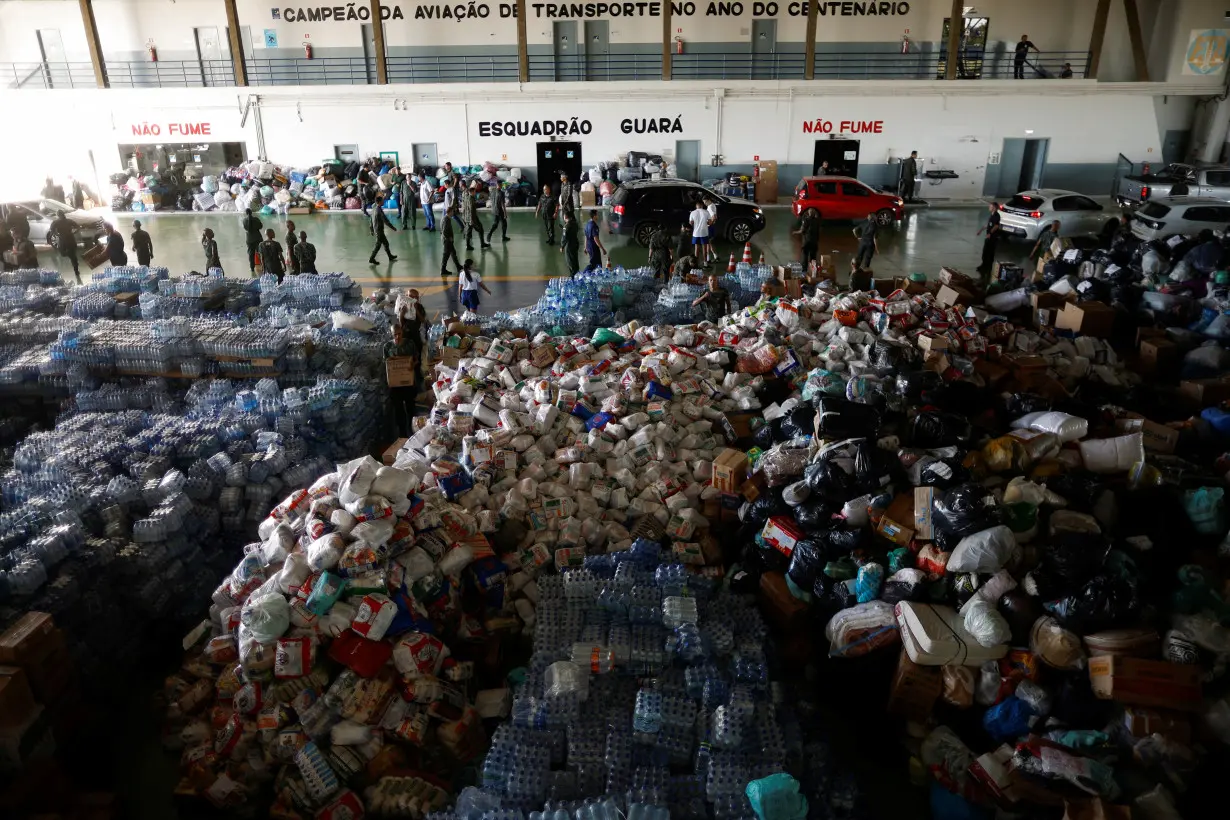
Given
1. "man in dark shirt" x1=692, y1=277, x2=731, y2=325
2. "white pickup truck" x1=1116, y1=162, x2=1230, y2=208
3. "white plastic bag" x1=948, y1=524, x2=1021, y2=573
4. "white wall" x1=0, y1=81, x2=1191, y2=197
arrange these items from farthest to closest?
"white wall" x1=0, y1=81, x2=1191, y2=197
"white pickup truck" x1=1116, y1=162, x2=1230, y2=208
"man in dark shirt" x1=692, y1=277, x2=731, y2=325
"white plastic bag" x1=948, y1=524, x2=1021, y2=573

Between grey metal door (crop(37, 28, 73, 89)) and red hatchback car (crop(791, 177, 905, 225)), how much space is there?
2197 centimetres

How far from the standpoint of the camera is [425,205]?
1862cm

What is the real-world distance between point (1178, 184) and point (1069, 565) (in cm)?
1793

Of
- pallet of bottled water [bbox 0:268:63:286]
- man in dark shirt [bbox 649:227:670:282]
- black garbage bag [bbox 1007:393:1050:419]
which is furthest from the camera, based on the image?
man in dark shirt [bbox 649:227:670:282]

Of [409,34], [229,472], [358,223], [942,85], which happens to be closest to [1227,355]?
[229,472]

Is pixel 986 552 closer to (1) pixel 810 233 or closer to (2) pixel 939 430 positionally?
(2) pixel 939 430

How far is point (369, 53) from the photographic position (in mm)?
23562

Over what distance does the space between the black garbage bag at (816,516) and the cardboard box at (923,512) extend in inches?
23.7

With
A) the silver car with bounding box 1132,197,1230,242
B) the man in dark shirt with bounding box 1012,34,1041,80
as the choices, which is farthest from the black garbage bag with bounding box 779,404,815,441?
the man in dark shirt with bounding box 1012,34,1041,80

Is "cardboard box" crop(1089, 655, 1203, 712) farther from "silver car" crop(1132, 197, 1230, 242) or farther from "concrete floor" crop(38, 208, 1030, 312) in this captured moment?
"silver car" crop(1132, 197, 1230, 242)

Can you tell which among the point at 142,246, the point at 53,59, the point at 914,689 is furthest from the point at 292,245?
the point at 53,59

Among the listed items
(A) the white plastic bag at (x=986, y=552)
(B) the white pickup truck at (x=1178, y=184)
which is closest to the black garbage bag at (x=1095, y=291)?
(A) the white plastic bag at (x=986, y=552)

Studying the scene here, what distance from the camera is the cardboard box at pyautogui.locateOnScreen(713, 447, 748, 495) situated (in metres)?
6.60

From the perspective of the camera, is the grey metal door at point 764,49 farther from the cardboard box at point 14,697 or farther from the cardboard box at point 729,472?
the cardboard box at point 14,697
